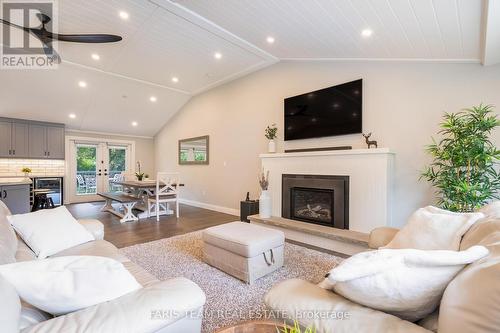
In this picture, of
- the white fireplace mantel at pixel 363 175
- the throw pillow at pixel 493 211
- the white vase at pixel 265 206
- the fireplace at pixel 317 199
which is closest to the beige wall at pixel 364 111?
the white fireplace mantel at pixel 363 175

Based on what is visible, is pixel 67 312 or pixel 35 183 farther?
pixel 35 183

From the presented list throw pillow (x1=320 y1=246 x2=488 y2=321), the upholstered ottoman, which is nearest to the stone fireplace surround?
the upholstered ottoman

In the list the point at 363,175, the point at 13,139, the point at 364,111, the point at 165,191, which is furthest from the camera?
the point at 13,139

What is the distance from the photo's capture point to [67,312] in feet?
3.19

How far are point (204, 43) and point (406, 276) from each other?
4.14m

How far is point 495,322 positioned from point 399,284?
0.26 metres

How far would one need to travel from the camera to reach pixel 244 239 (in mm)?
2299

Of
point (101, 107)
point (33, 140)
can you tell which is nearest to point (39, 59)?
point (101, 107)

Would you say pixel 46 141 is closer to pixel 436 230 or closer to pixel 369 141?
pixel 369 141

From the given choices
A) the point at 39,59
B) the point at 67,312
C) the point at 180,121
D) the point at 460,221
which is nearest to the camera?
the point at 67,312

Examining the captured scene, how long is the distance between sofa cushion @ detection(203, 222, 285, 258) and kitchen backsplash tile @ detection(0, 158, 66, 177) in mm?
6562

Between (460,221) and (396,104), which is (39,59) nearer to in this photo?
(396,104)

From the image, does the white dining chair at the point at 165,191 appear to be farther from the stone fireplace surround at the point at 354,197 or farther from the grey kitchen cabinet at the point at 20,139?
the grey kitchen cabinet at the point at 20,139

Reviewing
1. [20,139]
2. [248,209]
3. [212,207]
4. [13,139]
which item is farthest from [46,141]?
[248,209]
